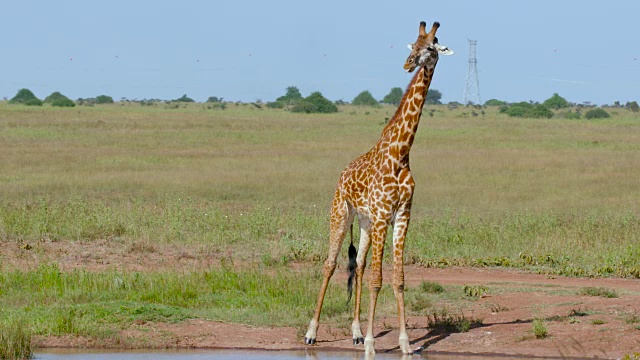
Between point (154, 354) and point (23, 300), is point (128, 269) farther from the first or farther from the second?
point (154, 354)

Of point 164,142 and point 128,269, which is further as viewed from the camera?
point 164,142

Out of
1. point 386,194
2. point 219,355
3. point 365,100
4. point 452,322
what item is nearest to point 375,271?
point 386,194

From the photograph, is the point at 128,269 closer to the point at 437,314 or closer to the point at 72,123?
the point at 437,314

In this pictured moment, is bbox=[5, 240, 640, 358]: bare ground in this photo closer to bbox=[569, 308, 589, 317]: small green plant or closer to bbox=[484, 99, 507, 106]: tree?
bbox=[569, 308, 589, 317]: small green plant

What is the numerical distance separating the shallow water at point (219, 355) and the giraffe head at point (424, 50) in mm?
2600

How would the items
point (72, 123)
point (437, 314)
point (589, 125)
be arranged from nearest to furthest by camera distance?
point (437, 314)
point (72, 123)
point (589, 125)

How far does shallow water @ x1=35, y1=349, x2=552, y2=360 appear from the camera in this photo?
9.53 meters

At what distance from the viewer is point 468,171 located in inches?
1110

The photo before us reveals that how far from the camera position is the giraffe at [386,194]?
9492 mm

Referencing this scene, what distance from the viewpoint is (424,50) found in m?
9.59

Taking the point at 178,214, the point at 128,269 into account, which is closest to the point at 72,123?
the point at 178,214

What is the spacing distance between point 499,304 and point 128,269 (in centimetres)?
517

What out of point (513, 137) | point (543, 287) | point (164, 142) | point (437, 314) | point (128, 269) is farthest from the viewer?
point (513, 137)

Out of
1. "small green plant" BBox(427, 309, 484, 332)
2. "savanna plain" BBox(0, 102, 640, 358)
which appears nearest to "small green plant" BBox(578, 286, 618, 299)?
"savanna plain" BBox(0, 102, 640, 358)
